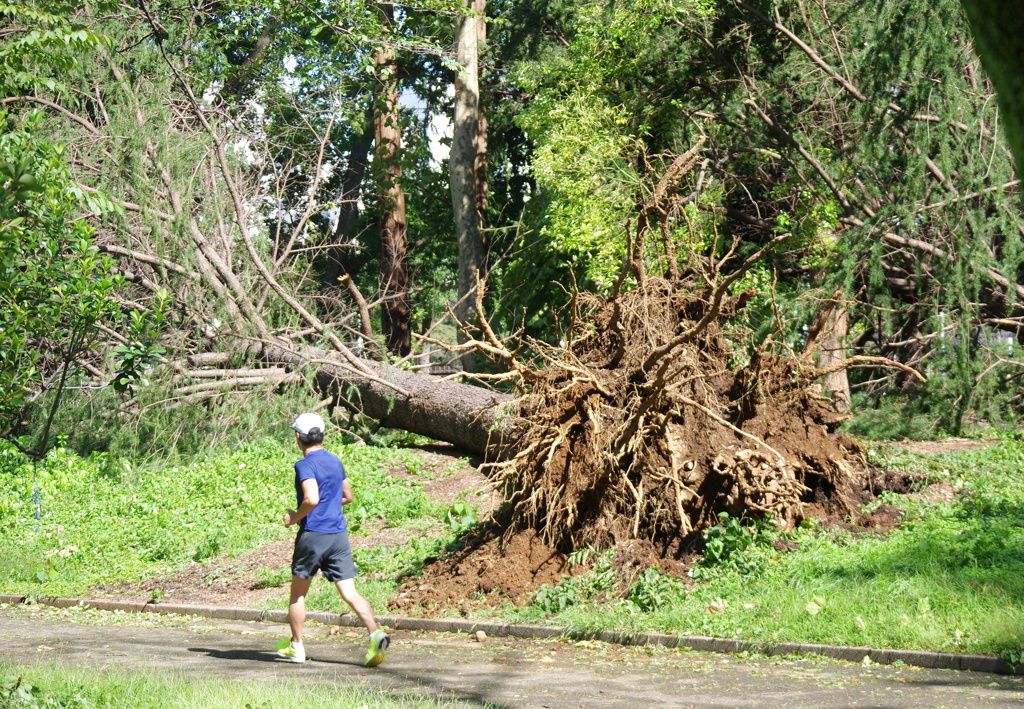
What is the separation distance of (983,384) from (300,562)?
9593 mm

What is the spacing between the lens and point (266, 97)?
18.2 metres

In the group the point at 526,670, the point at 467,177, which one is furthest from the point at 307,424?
the point at 467,177

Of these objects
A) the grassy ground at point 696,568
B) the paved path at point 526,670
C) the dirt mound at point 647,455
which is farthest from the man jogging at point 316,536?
the dirt mound at point 647,455

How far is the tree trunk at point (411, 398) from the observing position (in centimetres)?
1399

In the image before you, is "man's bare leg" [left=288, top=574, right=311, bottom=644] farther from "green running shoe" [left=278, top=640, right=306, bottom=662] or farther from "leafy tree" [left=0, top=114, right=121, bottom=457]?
"leafy tree" [left=0, top=114, right=121, bottom=457]

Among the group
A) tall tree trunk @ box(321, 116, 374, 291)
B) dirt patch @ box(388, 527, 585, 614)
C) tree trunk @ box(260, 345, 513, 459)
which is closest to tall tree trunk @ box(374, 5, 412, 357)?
tall tree trunk @ box(321, 116, 374, 291)

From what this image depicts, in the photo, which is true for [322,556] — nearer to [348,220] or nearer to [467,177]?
[467,177]

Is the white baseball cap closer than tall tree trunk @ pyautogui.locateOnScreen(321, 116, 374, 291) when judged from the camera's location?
Yes

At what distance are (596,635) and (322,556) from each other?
6.97ft

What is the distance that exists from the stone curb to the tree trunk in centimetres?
530

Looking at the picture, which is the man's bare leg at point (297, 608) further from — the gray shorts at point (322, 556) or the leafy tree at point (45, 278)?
the leafy tree at point (45, 278)

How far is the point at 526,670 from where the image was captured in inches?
252

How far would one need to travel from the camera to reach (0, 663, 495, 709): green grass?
15.3ft

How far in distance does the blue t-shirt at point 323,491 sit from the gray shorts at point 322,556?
52 mm
